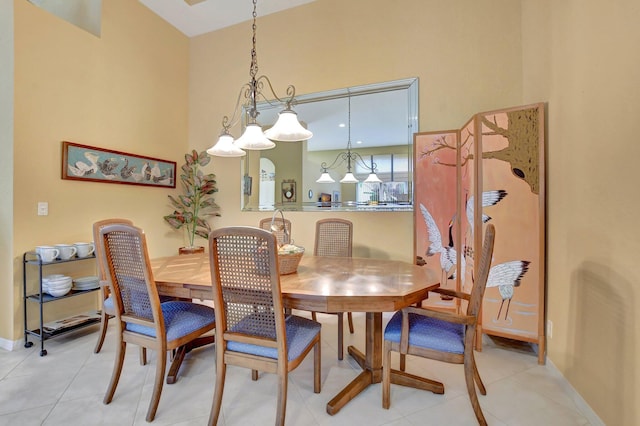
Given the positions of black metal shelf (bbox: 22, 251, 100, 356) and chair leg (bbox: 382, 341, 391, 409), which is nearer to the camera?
chair leg (bbox: 382, 341, 391, 409)

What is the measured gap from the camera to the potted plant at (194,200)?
12.9 feet

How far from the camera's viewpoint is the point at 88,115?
3.02 metres

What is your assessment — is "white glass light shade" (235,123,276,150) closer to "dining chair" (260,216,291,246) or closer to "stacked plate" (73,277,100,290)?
"dining chair" (260,216,291,246)

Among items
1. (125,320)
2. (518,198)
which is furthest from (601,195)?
(125,320)

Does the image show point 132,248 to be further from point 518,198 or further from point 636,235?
point 518,198

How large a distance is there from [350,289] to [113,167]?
301cm

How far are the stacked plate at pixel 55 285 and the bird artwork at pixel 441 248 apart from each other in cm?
321

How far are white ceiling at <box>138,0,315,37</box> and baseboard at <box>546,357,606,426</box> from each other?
4254mm

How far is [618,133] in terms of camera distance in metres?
1.45

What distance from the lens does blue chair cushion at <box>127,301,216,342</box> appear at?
174 centimetres

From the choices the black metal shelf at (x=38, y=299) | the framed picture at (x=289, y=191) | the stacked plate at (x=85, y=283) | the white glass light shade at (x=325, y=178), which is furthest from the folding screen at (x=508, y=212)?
the black metal shelf at (x=38, y=299)

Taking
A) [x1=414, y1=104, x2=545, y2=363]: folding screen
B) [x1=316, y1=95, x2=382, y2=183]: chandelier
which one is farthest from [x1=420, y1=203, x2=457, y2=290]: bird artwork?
[x1=316, y1=95, x2=382, y2=183]: chandelier

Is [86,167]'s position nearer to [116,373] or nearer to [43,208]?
[43,208]

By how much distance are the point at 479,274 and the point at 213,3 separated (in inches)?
158
